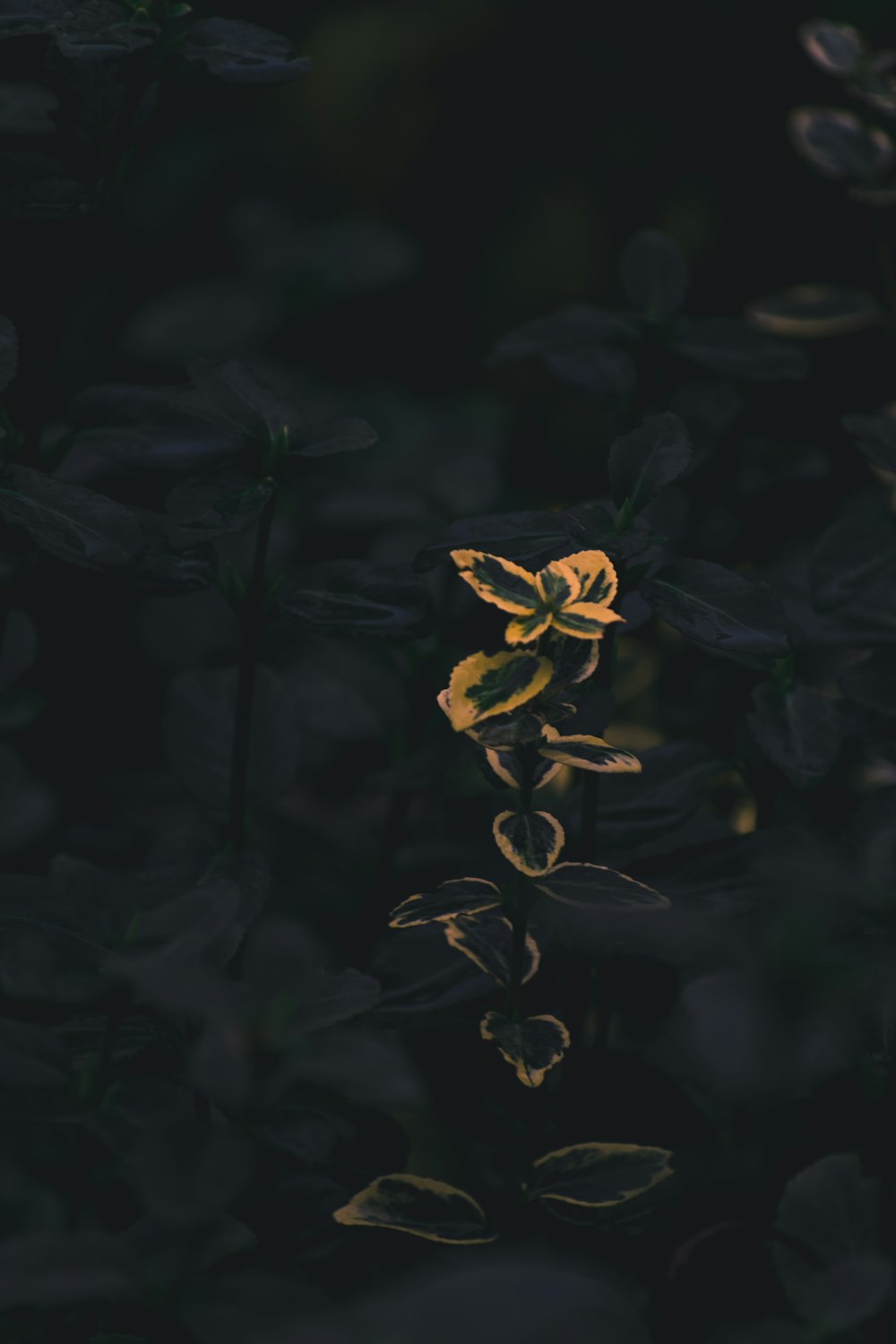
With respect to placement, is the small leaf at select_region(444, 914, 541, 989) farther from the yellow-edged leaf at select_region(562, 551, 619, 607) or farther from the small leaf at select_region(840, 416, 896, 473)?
the small leaf at select_region(840, 416, 896, 473)

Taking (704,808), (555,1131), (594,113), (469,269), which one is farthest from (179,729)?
(594,113)

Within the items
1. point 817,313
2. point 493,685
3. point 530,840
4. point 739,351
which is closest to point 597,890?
point 530,840

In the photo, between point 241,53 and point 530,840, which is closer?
point 530,840

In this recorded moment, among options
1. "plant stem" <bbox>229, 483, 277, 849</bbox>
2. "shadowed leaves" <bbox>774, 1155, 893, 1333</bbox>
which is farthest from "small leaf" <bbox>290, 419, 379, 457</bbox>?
"shadowed leaves" <bbox>774, 1155, 893, 1333</bbox>

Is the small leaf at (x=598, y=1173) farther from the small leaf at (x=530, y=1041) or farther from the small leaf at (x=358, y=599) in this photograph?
the small leaf at (x=358, y=599)

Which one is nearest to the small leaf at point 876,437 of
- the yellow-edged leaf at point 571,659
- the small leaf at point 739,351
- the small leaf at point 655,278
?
the small leaf at point 739,351

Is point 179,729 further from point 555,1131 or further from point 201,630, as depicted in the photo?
point 555,1131

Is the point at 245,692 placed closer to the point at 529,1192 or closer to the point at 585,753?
the point at 585,753
